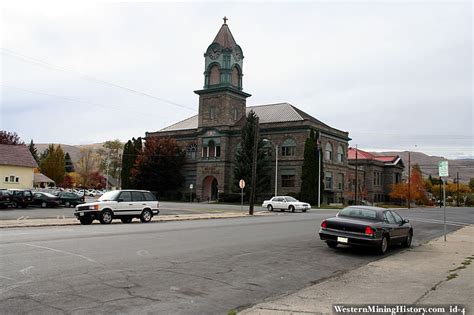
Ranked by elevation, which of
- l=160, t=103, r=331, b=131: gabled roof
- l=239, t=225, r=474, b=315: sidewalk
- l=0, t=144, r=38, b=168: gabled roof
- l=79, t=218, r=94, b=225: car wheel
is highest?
l=160, t=103, r=331, b=131: gabled roof

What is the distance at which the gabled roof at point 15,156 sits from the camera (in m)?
55.5

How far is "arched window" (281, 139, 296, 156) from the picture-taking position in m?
65.3

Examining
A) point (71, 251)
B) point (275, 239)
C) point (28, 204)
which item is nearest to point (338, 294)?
point (71, 251)

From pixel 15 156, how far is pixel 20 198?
938 inches

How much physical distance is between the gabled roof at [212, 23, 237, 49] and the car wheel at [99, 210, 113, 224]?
52.4 meters

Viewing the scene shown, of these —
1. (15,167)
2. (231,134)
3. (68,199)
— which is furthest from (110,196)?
(231,134)

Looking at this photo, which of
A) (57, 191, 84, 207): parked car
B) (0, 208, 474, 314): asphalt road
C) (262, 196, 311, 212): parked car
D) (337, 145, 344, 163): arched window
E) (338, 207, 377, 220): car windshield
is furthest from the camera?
(337, 145, 344, 163): arched window

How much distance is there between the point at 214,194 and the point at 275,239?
57372 mm

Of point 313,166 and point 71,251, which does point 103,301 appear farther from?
point 313,166

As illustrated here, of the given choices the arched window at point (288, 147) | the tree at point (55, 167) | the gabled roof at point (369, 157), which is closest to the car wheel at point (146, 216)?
the arched window at point (288, 147)

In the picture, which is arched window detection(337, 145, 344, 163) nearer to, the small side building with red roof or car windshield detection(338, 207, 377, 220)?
the small side building with red roof

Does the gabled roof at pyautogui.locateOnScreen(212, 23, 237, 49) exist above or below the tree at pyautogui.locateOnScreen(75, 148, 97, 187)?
above

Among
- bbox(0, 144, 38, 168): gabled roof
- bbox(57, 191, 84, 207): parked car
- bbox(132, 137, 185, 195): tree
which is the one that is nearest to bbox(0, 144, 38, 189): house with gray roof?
bbox(0, 144, 38, 168): gabled roof

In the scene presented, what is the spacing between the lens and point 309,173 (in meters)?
61.3
